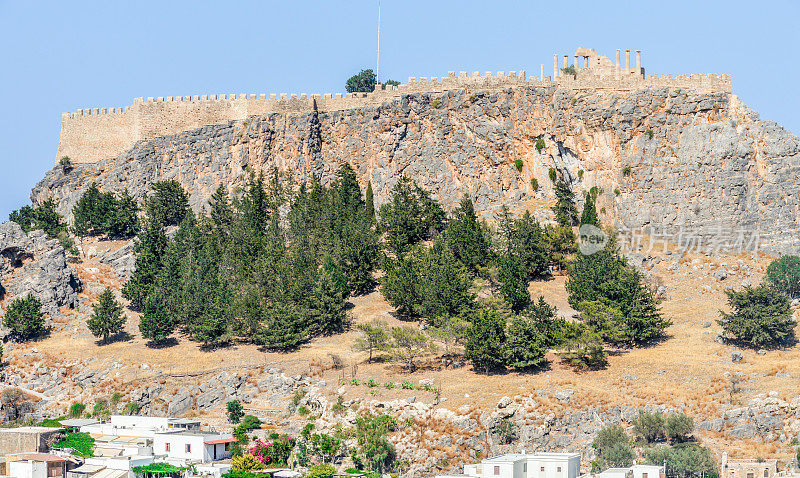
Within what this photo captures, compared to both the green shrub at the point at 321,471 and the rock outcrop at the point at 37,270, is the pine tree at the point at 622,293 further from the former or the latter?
the rock outcrop at the point at 37,270

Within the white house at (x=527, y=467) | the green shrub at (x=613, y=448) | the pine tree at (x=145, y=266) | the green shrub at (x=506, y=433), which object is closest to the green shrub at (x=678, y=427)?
the green shrub at (x=613, y=448)

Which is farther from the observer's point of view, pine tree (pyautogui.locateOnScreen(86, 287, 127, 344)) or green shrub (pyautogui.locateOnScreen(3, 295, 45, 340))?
green shrub (pyautogui.locateOnScreen(3, 295, 45, 340))

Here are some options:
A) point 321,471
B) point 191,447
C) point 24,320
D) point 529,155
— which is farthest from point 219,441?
point 529,155

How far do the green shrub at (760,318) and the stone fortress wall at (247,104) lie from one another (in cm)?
1823

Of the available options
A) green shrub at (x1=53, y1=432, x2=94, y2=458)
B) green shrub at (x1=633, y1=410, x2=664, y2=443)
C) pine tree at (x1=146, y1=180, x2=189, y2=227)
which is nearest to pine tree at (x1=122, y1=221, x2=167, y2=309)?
pine tree at (x1=146, y1=180, x2=189, y2=227)

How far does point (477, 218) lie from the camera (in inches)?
3462

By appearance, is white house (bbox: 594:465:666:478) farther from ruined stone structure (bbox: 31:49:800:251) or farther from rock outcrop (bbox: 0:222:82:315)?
rock outcrop (bbox: 0:222:82:315)

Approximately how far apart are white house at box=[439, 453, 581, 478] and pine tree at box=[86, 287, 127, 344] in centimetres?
3051

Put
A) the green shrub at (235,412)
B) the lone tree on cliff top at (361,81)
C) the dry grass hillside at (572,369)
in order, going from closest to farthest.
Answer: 1. the dry grass hillside at (572,369)
2. the green shrub at (235,412)
3. the lone tree on cliff top at (361,81)

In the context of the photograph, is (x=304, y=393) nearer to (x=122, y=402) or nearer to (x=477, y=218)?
(x=122, y=402)

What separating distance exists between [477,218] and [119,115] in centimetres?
2975

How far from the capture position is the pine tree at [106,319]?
78062mm

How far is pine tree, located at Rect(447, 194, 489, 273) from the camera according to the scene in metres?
80.8

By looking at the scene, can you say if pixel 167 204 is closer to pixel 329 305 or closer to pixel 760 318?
pixel 329 305
